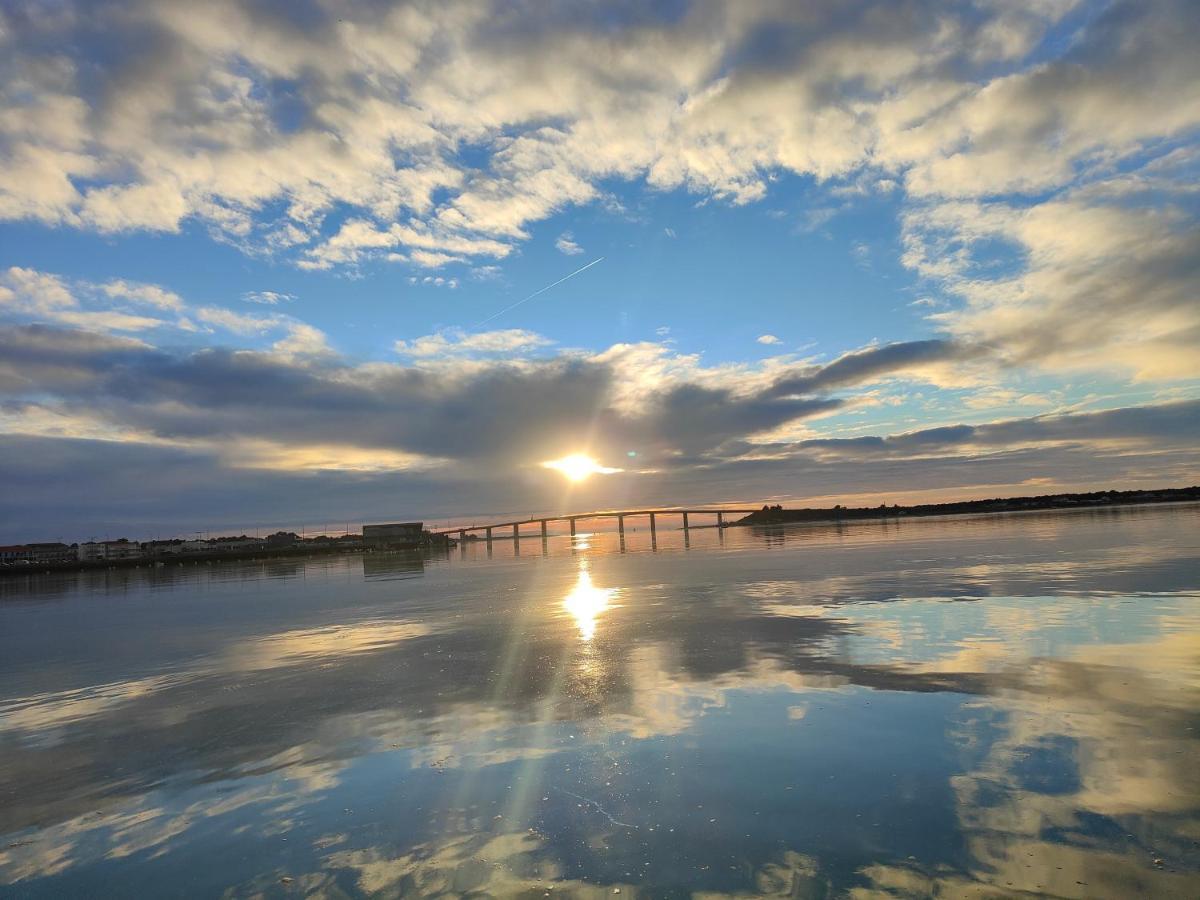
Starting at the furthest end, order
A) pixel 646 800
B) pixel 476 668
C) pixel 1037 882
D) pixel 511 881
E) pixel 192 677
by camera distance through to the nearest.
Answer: pixel 192 677 → pixel 476 668 → pixel 646 800 → pixel 511 881 → pixel 1037 882

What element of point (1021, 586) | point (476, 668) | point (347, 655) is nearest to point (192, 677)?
point (347, 655)

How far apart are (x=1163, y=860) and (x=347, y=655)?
1820cm

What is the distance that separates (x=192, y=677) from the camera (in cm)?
1759

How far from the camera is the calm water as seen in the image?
645 cm

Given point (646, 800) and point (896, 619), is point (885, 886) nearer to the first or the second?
point (646, 800)

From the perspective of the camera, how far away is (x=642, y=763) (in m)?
9.15

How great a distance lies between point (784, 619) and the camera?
21.7 m

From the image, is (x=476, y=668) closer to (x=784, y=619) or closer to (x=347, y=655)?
(x=347, y=655)

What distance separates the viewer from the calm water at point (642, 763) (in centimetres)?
645

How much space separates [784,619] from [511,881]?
1680cm

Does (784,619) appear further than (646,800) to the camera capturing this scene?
Yes

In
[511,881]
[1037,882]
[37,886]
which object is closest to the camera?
[1037,882]

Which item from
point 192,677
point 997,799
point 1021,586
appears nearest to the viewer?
point 997,799

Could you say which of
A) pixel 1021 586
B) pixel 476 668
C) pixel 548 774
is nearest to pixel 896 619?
pixel 1021 586
